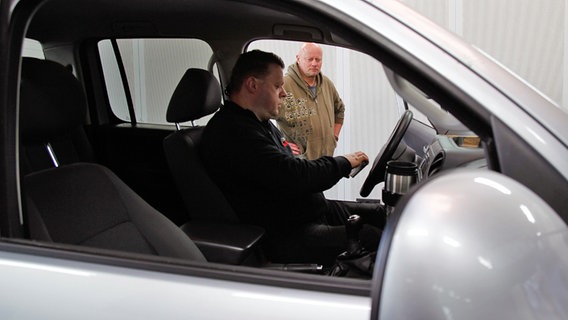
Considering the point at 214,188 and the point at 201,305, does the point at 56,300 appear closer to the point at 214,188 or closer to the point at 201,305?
the point at 201,305

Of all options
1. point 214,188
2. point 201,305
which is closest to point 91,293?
point 201,305

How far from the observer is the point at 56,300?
100 cm

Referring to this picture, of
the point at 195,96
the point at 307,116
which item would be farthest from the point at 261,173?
the point at 307,116

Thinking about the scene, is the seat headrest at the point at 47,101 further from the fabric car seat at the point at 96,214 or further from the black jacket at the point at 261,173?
the black jacket at the point at 261,173

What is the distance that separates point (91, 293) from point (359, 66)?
3989 mm

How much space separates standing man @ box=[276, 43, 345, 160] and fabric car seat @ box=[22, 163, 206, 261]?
2.18 meters

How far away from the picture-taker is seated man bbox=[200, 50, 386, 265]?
2215mm

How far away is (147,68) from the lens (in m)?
4.79

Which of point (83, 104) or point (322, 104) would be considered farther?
point (322, 104)

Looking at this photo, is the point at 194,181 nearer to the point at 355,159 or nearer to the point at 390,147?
the point at 355,159

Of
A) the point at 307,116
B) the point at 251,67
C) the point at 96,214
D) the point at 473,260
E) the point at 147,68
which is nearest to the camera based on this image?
the point at 473,260

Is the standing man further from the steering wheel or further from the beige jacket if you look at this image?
the steering wheel

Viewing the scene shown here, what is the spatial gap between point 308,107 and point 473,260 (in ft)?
10.8

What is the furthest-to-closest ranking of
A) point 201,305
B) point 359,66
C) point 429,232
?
point 359,66, point 201,305, point 429,232
